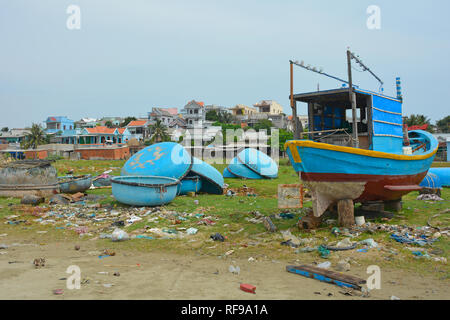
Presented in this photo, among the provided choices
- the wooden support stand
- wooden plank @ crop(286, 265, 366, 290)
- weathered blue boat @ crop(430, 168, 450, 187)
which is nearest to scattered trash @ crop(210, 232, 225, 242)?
wooden plank @ crop(286, 265, 366, 290)

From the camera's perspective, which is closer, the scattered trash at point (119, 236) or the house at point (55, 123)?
the scattered trash at point (119, 236)

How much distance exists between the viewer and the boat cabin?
757 centimetres

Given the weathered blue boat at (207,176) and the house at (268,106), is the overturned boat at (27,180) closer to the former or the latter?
the weathered blue boat at (207,176)

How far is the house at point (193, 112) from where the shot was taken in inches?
2276

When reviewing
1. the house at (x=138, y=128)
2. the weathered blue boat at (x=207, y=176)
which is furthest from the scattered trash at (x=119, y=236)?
the house at (x=138, y=128)

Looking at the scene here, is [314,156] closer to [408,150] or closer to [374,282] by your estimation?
[374,282]

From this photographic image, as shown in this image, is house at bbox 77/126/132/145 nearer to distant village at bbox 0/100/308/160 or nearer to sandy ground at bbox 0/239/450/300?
distant village at bbox 0/100/308/160

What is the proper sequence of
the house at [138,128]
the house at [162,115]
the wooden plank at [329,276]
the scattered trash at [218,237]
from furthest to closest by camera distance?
the house at [162,115]
the house at [138,128]
the scattered trash at [218,237]
the wooden plank at [329,276]

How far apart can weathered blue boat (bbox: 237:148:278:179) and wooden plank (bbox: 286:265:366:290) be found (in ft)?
41.5

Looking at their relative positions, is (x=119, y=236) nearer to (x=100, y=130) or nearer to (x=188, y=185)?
(x=188, y=185)

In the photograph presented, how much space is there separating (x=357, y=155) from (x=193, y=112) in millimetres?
53831

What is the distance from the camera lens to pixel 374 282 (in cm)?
413

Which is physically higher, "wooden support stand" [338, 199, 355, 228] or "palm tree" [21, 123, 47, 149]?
"palm tree" [21, 123, 47, 149]

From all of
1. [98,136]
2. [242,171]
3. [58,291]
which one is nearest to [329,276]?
[58,291]
